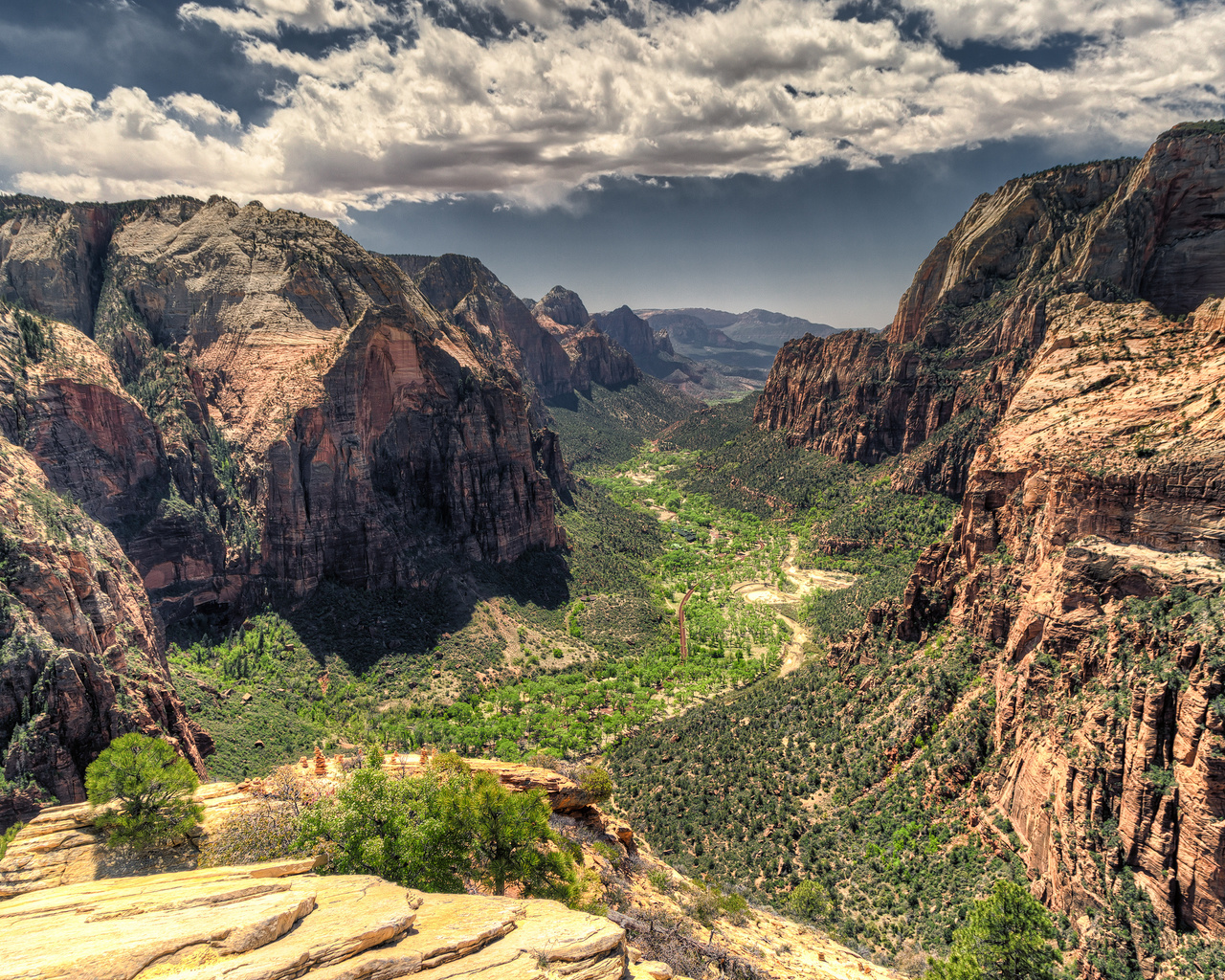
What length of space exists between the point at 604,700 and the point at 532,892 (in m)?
50.8

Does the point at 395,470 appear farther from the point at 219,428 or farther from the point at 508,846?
the point at 508,846

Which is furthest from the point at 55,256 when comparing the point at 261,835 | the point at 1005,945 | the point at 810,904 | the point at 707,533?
the point at 707,533

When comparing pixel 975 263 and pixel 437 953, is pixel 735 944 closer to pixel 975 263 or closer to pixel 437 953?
pixel 437 953

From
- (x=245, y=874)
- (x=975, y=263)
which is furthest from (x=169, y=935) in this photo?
(x=975, y=263)

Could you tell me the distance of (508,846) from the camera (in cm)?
2792

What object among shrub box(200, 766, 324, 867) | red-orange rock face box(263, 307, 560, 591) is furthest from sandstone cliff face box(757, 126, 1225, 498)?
shrub box(200, 766, 324, 867)

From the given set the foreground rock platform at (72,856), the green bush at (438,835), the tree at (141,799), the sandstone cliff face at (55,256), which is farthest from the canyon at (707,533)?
the green bush at (438,835)

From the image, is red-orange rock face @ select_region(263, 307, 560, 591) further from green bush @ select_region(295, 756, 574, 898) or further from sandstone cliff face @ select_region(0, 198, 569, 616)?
green bush @ select_region(295, 756, 574, 898)

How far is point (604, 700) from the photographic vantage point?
255 ft

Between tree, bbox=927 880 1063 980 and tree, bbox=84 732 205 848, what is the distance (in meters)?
36.5

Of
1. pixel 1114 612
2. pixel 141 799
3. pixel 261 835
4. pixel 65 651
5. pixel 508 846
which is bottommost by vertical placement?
pixel 508 846

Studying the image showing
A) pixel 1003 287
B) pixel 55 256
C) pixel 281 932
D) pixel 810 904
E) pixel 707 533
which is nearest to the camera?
pixel 281 932

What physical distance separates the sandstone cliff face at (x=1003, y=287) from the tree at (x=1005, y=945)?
9636 cm

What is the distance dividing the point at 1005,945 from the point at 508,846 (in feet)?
80.8
